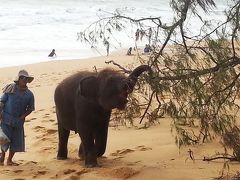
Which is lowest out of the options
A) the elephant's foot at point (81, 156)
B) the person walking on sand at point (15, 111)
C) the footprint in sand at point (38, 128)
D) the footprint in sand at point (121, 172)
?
the footprint in sand at point (121, 172)

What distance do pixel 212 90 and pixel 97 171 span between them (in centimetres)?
180

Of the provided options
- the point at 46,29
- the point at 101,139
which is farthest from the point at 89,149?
the point at 46,29

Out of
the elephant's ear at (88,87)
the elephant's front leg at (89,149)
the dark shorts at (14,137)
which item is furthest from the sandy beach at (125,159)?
the elephant's ear at (88,87)

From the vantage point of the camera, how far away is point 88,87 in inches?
229

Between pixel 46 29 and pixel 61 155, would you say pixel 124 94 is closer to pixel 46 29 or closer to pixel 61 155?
pixel 61 155

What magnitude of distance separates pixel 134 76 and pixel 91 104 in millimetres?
1095

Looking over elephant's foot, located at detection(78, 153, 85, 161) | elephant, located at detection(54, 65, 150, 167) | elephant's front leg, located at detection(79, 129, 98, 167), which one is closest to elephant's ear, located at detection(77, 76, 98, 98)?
elephant, located at detection(54, 65, 150, 167)

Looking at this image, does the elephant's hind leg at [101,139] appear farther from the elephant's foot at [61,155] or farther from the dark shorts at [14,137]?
the dark shorts at [14,137]

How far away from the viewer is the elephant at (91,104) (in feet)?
17.7

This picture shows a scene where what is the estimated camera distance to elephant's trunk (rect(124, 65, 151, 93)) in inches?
189

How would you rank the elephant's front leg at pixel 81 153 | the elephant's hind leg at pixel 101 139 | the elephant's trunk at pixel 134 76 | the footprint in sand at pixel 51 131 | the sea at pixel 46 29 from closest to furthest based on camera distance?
the elephant's trunk at pixel 134 76 → the elephant's hind leg at pixel 101 139 → the elephant's front leg at pixel 81 153 → the footprint in sand at pixel 51 131 → the sea at pixel 46 29

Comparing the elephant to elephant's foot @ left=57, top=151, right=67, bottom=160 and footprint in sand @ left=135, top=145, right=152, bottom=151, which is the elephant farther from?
footprint in sand @ left=135, top=145, right=152, bottom=151

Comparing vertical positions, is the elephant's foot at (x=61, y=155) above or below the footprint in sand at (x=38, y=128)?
below

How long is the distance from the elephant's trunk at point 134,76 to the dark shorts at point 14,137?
221cm
